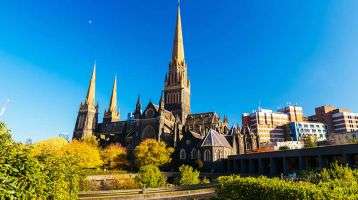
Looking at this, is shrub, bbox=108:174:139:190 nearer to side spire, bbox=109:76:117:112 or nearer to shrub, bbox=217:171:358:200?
shrub, bbox=217:171:358:200

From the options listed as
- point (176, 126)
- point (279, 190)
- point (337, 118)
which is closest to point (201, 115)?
point (176, 126)

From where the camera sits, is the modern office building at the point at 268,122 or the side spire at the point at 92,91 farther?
the modern office building at the point at 268,122

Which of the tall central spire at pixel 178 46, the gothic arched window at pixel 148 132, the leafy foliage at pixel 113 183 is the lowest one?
the leafy foliage at pixel 113 183

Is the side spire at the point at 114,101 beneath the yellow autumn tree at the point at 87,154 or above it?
above

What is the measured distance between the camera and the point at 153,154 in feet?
261

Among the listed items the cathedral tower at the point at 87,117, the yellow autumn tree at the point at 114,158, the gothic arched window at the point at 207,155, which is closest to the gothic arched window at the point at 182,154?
the gothic arched window at the point at 207,155

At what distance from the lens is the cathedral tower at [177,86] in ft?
344

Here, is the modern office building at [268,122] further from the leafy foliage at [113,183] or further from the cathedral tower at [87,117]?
the leafy foliage at [113,183]

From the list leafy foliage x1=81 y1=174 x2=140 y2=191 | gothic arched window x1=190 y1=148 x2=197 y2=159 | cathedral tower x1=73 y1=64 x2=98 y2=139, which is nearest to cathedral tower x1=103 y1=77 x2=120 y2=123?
cathedral tower x1=73 y1=64 x2=98 y2=139

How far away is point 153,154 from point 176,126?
10818 mm

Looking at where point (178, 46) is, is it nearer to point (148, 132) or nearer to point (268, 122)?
point (148, 132)

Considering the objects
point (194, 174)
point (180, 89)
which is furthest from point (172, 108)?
point (194, 174)

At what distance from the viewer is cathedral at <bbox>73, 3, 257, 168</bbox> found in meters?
79.8

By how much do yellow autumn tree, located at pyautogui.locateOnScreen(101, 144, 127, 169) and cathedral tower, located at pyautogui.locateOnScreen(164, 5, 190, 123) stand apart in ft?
78.4
